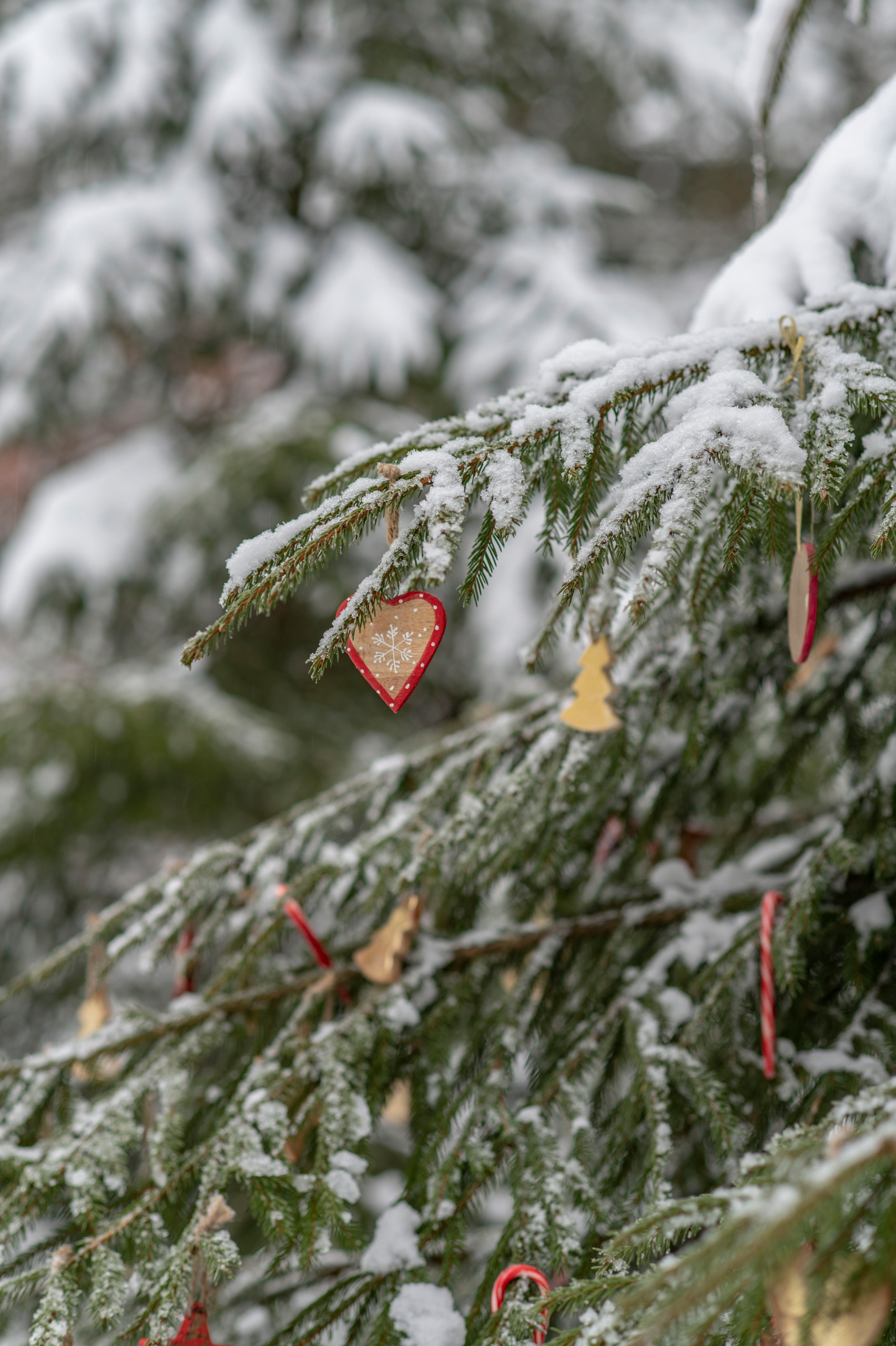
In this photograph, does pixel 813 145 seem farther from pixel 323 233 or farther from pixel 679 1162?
pixel 679 1162

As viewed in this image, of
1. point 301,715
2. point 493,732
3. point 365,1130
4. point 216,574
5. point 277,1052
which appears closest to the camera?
point 365,1130

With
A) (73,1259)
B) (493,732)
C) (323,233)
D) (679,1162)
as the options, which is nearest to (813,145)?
(323,233)

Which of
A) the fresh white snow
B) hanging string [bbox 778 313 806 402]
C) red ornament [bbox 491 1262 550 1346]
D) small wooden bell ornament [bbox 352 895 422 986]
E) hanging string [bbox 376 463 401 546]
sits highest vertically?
the fresh white snow

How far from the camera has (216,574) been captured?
329cm

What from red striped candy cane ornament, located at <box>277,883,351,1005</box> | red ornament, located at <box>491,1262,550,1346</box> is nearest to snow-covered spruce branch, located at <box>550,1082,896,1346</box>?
red ornament, located at <box>491,1262,550,1346</box>

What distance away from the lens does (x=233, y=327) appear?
3658mm

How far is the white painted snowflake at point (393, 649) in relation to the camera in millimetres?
811

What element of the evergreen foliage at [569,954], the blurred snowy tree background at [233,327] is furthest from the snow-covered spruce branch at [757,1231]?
the blurred snowy tree background at [233,327]

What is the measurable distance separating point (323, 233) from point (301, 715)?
1992 millimetres

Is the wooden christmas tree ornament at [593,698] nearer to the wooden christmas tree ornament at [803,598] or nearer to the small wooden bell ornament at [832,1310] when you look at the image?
the wooden christmas tree ornament at [803,598]

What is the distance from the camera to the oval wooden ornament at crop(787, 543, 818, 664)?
84 cm

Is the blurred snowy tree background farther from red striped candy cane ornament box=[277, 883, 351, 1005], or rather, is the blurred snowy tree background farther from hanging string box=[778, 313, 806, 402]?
hanging string box=[778, 313, 806, 402]

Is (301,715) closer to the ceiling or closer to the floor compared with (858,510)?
closer to the ceiling

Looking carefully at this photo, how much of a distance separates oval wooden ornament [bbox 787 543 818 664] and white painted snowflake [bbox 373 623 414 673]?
14.3 inches
